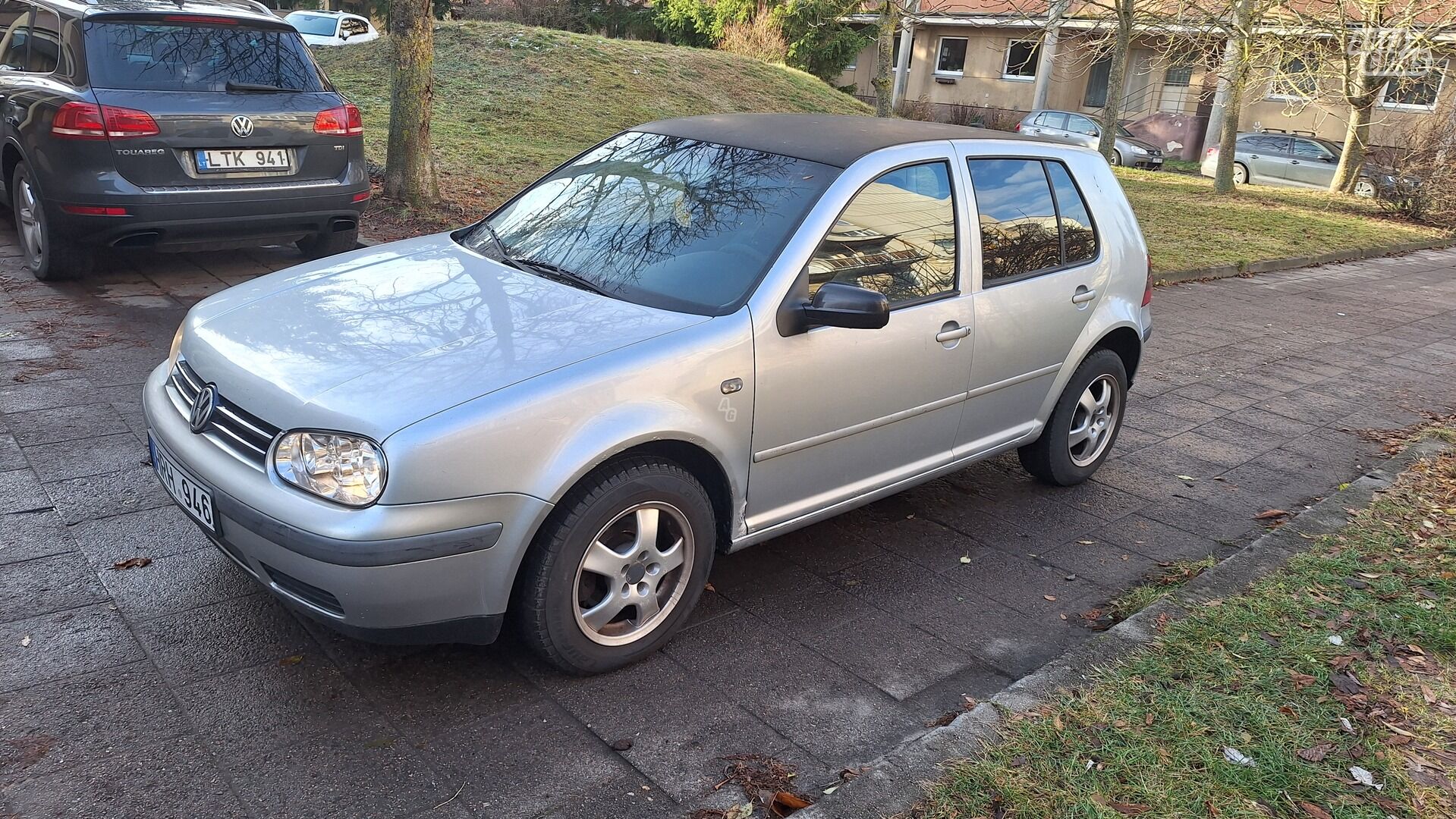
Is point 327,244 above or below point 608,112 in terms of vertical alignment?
below

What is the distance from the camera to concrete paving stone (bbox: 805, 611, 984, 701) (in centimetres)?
359

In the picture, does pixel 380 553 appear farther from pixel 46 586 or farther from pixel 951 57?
pixel 951 57

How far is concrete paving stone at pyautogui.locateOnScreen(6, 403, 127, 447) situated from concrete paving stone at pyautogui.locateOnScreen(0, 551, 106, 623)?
1.18 meters

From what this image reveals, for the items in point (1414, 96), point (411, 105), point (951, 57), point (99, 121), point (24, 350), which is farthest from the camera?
point (951, 57)

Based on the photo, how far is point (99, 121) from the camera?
6324 millimetres

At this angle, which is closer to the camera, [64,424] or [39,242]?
[64,424]

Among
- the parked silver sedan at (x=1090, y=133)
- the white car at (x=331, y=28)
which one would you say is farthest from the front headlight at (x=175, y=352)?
the parked silver sedan at (x=1090, y=133)

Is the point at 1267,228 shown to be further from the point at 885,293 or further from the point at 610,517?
the point at 610,517

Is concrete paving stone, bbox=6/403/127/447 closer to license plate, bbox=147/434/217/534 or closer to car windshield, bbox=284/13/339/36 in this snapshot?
license plate, bbox=147/434/217/534

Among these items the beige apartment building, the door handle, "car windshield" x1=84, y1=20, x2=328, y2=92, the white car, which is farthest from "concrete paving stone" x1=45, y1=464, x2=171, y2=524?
the beige apartment building

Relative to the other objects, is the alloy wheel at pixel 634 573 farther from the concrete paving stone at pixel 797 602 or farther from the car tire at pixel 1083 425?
the car tire at pixel 1083 425

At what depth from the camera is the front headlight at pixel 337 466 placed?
2.92 meters

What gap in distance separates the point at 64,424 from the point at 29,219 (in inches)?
119

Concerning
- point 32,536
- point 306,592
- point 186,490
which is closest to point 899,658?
point 306,592
